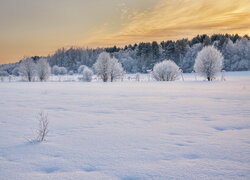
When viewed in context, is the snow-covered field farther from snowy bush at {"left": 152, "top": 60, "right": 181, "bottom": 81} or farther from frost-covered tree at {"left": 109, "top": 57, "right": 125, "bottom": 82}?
frost-covered tree at {"left": 109, "top": 57, "right": 125, "bottom": 82}

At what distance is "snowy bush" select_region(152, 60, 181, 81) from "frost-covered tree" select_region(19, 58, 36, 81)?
24680 mm

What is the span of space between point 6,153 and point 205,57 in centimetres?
2517

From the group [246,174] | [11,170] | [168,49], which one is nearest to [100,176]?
[11,170]

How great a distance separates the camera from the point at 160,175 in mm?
1954

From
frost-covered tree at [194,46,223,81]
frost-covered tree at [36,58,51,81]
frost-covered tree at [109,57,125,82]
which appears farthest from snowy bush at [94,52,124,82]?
frost-covered tree at [194,46,223,81]

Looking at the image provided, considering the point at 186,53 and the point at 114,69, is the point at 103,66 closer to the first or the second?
the point at 114,69

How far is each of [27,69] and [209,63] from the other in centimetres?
3279

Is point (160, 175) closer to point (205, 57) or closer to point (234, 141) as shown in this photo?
point (234, 141)

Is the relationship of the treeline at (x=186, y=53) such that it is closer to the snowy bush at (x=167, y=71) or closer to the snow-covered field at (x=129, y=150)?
the snowy bush at (x=167, y=71)

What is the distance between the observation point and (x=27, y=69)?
1275 inches

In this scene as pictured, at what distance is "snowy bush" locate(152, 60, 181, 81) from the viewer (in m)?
23.4

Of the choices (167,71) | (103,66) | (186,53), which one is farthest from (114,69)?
(186,53)

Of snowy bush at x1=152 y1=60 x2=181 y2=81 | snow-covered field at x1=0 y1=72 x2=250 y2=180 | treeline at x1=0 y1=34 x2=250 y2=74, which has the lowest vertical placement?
snow-covered field at x1=0 y1=72 x2=250 y2=180

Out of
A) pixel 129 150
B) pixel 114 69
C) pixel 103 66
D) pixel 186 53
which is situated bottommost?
pixel 129 150
